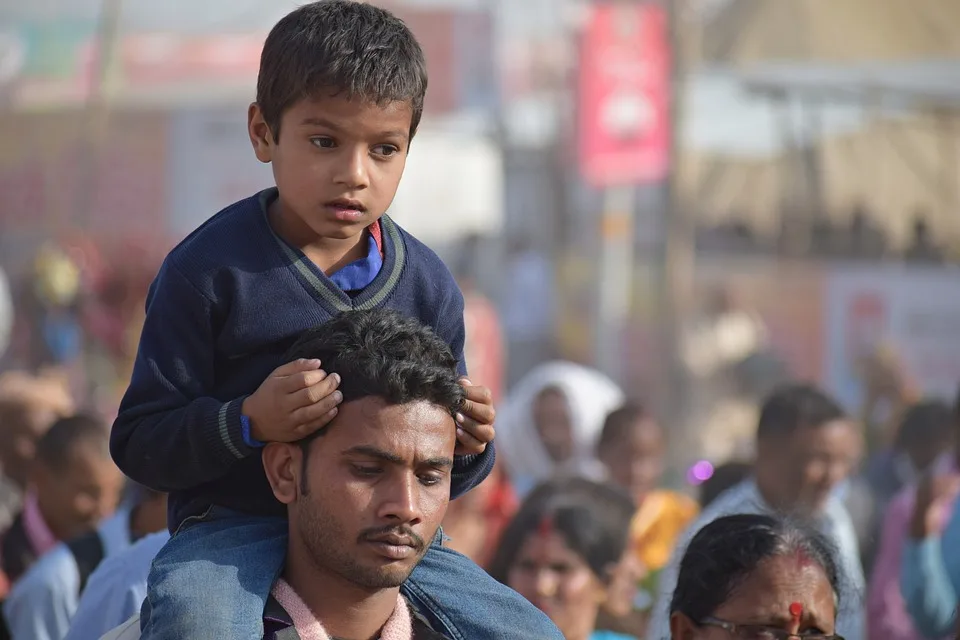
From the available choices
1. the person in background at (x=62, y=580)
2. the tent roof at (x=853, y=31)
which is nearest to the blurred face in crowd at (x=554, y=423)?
the person in background at (x=62, y=580)

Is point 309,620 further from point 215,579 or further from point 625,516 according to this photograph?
point 625,516

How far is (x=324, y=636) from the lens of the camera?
110 inches

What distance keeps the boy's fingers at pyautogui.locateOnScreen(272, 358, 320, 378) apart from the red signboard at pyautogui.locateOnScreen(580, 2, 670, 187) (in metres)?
14.0

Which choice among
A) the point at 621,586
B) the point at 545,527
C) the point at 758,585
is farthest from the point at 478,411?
the point at 621,586

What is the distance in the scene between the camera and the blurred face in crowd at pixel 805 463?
637cm

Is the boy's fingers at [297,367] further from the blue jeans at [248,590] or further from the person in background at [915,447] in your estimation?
the person in background at [915,447]

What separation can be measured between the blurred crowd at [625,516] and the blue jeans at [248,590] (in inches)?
29.1

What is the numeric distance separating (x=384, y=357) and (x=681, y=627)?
1.22 m

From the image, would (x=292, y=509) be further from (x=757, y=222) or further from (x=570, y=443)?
(x=757, y=222)

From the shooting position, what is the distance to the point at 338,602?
2.83m

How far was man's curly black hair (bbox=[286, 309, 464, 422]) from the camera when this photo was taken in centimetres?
275

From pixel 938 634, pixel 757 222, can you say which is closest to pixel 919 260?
pixel 757 222

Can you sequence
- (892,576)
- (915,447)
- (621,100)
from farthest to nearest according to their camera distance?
(621,100), (915,447), (892,576)

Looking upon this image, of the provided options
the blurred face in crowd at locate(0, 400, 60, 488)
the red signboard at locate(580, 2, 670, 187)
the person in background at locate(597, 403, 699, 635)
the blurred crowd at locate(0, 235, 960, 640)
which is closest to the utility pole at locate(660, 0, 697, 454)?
the red signboard at locate(580, 2, 670, 187)
